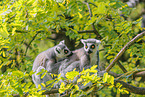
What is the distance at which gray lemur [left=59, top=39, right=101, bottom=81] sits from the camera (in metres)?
2.78

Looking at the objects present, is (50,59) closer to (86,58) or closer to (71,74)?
(86,58)

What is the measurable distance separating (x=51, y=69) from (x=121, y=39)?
1.24 meters

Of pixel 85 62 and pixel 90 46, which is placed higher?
pixel 90 46

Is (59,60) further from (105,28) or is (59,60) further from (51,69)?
(105,28)

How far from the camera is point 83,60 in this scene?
2789 mm

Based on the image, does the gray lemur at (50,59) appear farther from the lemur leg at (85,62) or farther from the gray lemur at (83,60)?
the lemur leg at (85,62)

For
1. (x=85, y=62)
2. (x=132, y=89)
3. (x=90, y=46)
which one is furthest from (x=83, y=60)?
(x=132, y=89)

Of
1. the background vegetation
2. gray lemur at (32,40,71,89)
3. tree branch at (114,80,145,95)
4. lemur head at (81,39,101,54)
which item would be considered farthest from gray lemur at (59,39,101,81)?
tree branch at (114,80,145,95)

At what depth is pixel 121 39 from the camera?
308 cm

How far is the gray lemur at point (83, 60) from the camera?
9.12 ft

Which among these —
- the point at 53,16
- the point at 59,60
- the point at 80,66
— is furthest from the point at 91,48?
the point at 53,16

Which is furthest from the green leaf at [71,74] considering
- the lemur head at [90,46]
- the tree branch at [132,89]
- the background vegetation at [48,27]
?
the lemur head at [90,46]

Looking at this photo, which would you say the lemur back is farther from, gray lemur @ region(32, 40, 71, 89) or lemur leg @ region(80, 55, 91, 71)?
gray lemur @ region(32, 40, 71, 89)

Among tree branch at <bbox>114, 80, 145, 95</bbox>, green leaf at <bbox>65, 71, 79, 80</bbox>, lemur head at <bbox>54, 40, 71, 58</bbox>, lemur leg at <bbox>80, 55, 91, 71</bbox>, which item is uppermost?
lemur head at <bbox>54, 40, 71, 58</bbox>
